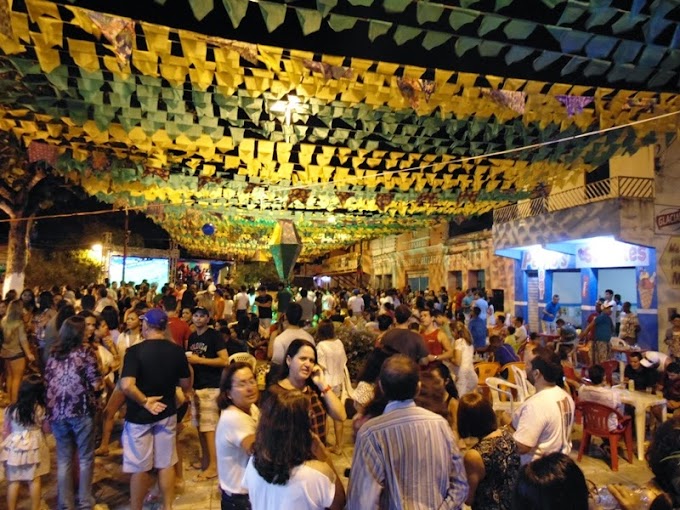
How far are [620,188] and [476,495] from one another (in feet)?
39.7

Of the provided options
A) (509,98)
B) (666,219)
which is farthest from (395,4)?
(666,219)

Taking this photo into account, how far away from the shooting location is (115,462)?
5176 millimetres

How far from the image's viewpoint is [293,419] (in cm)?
203

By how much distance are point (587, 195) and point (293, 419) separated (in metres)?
13.8

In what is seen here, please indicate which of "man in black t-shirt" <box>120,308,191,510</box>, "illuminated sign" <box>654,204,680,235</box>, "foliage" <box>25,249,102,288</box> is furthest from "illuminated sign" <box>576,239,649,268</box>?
"foliage" <box>25,249,102,288</box>

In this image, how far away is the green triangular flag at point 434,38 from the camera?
13.4 ft

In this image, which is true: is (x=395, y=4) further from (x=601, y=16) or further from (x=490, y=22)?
(x=601, y=16)

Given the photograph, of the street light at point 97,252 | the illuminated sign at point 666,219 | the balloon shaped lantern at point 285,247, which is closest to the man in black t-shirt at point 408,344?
the balloon shaped lantern at point 285,247

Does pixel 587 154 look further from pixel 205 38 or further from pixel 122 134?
pixel 122 134

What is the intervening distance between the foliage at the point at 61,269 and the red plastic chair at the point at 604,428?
25837 mm

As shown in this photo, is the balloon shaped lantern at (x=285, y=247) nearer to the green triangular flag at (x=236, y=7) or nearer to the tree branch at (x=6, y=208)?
the green triangular flag at (x=236, y=7)

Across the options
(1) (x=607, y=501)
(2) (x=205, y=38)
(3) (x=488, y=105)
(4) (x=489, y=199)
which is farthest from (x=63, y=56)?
(4) (x=489, y=199)

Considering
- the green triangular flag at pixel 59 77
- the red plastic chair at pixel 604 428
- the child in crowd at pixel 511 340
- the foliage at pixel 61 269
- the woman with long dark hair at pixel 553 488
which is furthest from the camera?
the foliage at pixel 61 269

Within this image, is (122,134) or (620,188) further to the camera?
(620,188)
